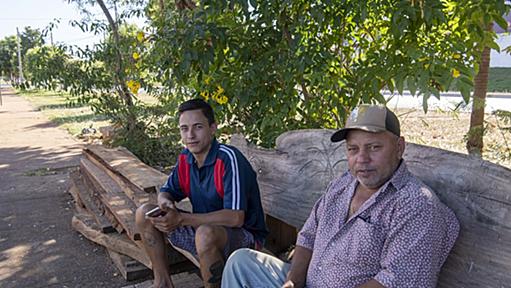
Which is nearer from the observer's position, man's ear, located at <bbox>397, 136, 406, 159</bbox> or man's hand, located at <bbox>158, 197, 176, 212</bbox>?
man's ear, located at <bbox>397, 136, 406, 159</bbox>

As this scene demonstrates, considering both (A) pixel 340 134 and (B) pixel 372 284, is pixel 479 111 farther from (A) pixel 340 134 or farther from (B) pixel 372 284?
(B) pixel 372 284

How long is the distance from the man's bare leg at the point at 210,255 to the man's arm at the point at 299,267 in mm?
458

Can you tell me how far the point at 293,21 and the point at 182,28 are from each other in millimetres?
679

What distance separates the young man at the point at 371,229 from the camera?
1807 millimetres

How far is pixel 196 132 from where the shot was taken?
289cm

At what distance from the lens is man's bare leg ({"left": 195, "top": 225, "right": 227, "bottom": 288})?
260 cm

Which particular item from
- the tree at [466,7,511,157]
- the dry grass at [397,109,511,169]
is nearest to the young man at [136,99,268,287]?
the tree at [466,7,511,157]

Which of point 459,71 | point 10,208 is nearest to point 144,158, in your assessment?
point 10,208

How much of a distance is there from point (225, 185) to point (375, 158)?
1005mm

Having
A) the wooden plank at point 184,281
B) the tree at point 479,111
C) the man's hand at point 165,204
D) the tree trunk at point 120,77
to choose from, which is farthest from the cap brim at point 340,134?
the tree trunk at point 120,77

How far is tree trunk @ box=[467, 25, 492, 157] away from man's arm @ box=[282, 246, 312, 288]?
237 cm

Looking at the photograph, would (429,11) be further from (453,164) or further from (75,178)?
(75,178)

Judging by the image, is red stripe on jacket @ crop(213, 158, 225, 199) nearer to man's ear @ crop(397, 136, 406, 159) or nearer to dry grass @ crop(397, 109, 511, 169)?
man's ear @ crop(397, 136, 406, 159)

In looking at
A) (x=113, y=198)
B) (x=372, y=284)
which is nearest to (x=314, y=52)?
(x=372, y=284)
